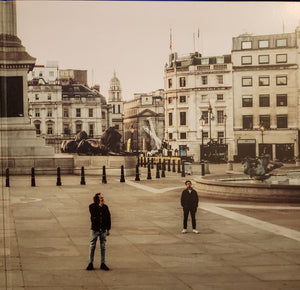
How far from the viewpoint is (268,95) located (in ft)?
216

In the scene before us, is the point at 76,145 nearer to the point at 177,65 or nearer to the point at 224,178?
the point at 224,178

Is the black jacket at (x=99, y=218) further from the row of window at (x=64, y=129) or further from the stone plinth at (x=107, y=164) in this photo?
the row of window at (x=64, y=129)

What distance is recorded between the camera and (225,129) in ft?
210

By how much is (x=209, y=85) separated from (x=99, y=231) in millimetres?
61850

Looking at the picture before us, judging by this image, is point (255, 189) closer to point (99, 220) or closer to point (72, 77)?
point (99, 220)

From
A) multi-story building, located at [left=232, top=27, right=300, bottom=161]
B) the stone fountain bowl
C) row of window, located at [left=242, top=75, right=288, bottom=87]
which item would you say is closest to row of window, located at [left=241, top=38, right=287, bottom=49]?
multi-story building, located at [left=232, top=27, right=300, bottom=161]

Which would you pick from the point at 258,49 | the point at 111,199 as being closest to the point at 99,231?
the point at 111,199

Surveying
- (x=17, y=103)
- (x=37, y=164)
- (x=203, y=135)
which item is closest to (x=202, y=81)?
(x=203, y=135)

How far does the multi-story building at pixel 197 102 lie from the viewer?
68.2 metres

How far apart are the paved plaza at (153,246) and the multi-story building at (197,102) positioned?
4914 centimetres

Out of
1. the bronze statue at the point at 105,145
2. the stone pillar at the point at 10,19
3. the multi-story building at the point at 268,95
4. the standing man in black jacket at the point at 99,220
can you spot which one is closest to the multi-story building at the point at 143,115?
the multi-story building at the point at 268,95

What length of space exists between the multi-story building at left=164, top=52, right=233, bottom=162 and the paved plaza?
4914 cm

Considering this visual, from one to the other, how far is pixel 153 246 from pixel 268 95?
56437 millimetres

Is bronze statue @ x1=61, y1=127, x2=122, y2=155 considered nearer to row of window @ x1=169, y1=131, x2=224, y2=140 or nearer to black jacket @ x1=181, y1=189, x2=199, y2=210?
black jacket @ x1=181, y1=189, x2=199, y2=210
